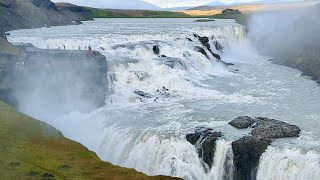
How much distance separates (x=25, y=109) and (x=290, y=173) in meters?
22.9

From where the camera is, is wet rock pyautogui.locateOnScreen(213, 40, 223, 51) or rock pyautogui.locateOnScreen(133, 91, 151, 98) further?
wet rock pyautogui.locateOnScreen(213, 40, 223, 51)

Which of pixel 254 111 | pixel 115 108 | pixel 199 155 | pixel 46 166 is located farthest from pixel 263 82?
pixel 46 166

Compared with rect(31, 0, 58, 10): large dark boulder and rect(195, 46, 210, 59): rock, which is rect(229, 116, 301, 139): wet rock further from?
rect(31, 0, 58, 10): large dark boulder

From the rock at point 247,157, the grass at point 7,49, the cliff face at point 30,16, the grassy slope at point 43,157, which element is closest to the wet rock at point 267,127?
the rock at point 247,157

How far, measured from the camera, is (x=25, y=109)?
1489 inches

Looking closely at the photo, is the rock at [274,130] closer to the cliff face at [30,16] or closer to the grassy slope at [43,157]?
the grassy slope at [43,157]

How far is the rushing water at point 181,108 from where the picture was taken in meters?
26.2

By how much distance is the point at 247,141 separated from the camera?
86.0 ft

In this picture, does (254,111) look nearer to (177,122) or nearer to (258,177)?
(177,122)

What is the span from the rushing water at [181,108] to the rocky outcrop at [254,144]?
0.46 m

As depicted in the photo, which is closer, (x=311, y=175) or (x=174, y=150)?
(x=311, y=175)

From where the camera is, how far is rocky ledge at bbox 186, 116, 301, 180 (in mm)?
25375

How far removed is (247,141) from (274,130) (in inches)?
102

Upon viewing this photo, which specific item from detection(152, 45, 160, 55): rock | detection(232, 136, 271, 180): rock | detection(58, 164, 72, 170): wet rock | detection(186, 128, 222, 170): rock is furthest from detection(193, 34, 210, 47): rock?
detection(58, 164, 72, 170): wet rock
